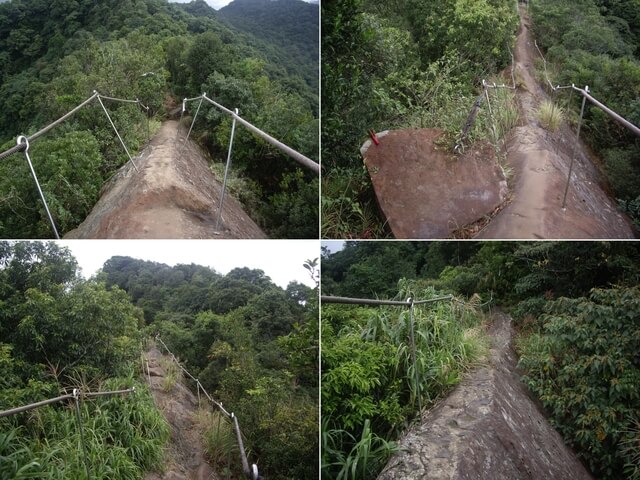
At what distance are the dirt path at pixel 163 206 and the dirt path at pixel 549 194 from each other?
5.15ft

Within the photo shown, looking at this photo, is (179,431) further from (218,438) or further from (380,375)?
(380,375)

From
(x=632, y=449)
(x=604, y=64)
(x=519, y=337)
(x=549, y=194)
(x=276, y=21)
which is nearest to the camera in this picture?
(x=549, y=194)

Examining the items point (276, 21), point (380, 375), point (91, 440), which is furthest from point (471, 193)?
point (276, 21)

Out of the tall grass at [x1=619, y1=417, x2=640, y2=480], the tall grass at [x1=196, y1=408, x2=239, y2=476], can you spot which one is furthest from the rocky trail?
the tall grass at [x1=196, y1=408, x2=239, y2=476]

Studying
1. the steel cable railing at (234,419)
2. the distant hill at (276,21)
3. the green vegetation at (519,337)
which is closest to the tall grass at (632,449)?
the green vegetation at (519,337)

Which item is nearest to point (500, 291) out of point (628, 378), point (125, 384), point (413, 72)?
point (628, 378)

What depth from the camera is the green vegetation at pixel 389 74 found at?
2.75 metres

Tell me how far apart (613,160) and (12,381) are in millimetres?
4453

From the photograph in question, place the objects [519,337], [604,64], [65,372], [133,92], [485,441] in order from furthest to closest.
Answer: [133,92], [604,64], [519,337], [65,372], [485,441]

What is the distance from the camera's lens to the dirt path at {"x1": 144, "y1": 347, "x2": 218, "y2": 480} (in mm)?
3025

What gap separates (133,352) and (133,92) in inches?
132

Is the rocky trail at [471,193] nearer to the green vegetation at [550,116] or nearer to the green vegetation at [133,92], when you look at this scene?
the green vegetation at [133,92]

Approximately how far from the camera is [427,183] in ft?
9.00

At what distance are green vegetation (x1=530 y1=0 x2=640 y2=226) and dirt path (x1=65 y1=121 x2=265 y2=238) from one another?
2.80 metres
